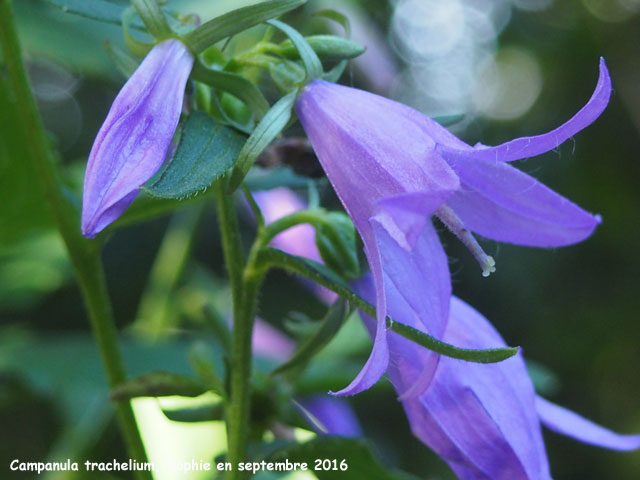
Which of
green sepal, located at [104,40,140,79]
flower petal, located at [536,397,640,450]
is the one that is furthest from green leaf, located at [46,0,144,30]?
flower petal, located at [536,397,640,450]

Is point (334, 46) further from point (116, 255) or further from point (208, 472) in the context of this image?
point (116, 255)

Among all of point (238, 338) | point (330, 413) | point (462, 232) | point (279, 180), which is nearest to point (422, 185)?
point (462, 232)

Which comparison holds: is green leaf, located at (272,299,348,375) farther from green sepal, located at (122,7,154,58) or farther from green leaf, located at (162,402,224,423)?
green sepal, located at (122,7,154,58)

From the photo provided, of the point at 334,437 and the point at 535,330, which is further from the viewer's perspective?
the point at 535,330

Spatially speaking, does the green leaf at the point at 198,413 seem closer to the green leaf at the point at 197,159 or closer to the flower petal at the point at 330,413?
the green leaf at the point at 197,159

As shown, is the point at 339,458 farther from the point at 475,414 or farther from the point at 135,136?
the point at 135,136

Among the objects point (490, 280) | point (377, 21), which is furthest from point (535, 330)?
point (377, 21)

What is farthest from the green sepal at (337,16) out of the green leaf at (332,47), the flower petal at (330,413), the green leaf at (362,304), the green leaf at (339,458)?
the flower petal at (330,413)
